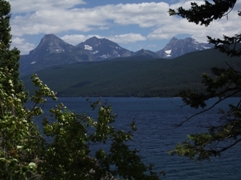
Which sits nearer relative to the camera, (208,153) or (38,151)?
(208,153)

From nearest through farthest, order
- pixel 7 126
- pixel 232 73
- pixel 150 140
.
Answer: pixel 7 126
pixel 232 73
pixel 150 140

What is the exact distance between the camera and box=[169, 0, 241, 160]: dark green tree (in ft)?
31.8

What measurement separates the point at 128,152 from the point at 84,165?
1609 mm

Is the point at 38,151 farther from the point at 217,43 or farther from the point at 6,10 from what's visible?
the point at 6,10

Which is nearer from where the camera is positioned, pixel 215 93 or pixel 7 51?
pixel 215 93

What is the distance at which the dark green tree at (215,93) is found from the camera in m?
9.70

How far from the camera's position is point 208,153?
973 cm

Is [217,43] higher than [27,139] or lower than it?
higher

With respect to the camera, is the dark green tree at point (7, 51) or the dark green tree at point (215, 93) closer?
the dark green tree at point (215, 93)

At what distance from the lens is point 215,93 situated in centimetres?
1043

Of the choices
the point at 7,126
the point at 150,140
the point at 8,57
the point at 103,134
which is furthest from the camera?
the point at 150,140

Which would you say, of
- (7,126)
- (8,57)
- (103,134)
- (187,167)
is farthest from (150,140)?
(7,126)

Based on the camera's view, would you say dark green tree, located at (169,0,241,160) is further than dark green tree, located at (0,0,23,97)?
No

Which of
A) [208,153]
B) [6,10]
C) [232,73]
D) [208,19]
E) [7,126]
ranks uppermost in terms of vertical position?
[6,10]
